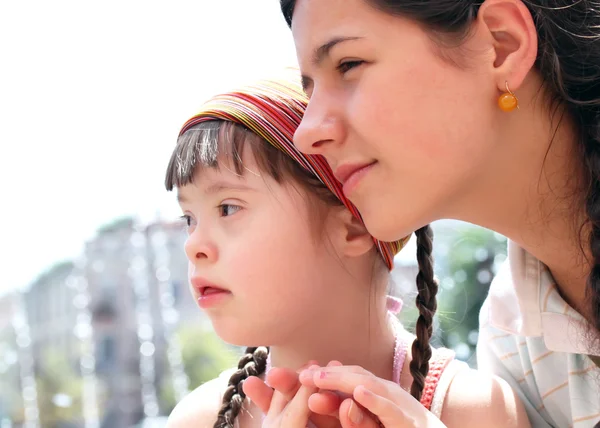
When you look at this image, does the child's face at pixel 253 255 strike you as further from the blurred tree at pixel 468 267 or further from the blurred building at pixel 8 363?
the blurred building at pixel 8 363

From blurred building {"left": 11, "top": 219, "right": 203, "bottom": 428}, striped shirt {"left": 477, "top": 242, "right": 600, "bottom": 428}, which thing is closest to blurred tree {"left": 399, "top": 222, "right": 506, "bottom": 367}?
striped shirt {"left": 477, "top": 242, "right": 600, "bottom": 428}

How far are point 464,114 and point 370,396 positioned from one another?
17.2 inches

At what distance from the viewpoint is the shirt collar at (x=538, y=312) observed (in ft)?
4.63

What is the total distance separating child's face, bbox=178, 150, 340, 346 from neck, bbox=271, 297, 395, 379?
5 centimetres

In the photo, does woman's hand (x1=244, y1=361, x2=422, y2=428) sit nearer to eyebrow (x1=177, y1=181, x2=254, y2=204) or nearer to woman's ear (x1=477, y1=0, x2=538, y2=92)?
eyebrow (x1=177, y1=181, x2=254, y2=204)

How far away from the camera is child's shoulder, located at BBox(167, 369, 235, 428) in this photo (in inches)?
60.2

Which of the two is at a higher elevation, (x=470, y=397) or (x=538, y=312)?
(x=538, y=312)

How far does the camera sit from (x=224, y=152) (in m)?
1.42

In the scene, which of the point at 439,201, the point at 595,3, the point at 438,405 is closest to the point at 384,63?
the point at 439,201

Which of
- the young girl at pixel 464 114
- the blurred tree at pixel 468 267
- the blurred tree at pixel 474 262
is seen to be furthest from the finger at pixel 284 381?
the blurred tree at pixel 474 262

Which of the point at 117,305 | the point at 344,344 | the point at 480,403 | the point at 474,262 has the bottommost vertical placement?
the point at 480,403

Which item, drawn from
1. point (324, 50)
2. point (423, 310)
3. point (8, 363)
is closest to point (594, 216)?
point (423, 310)

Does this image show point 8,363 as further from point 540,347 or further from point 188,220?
point 540,347

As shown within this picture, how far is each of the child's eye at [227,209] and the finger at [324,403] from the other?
374 mm
